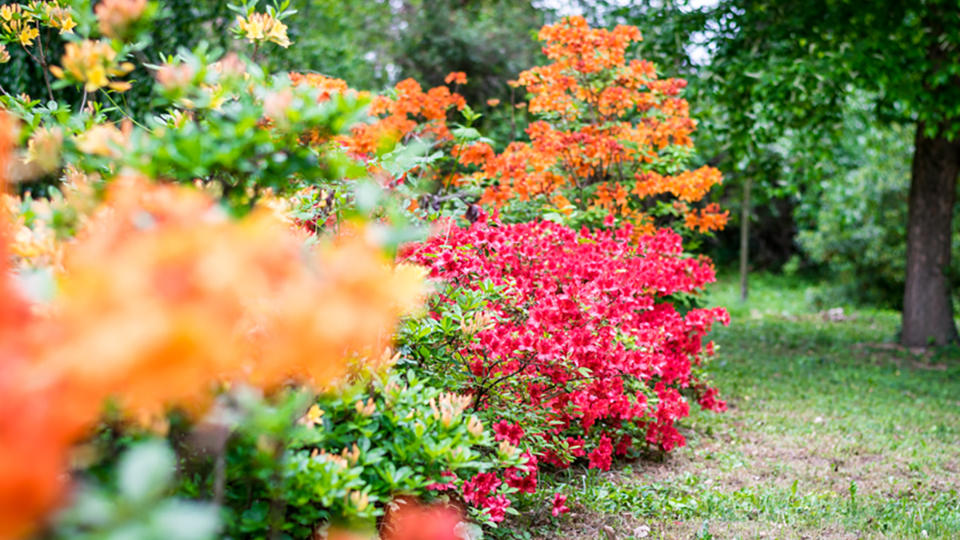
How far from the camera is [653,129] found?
5453 millimetres

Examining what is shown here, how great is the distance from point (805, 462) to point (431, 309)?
2.56 m

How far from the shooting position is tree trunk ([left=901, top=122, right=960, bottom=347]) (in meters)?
8.13

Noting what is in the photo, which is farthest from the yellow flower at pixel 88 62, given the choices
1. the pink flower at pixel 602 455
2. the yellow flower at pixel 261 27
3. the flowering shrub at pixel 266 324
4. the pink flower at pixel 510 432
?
the pink flower at pixel 602 455

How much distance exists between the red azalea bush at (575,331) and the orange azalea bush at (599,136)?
1044 mm

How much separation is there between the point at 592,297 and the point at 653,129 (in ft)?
8.26

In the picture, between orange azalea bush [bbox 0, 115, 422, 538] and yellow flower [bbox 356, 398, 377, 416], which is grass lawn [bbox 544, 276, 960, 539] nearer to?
yellow flower [bbox 356, 398, 377, 416]

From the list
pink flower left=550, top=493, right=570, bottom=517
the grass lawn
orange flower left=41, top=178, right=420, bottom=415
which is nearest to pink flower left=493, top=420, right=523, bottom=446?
pink flower left=550, top=493, right=570, bottom=517

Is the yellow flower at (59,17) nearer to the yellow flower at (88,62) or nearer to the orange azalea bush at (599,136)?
the yellow flower at (88,62)

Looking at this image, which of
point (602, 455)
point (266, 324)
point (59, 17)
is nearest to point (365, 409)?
point (266, 324)

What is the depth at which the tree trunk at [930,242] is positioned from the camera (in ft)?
26.7

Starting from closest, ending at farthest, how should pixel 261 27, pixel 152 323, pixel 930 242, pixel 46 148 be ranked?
pixel 152 323, pixel 46 148, pixel 261 27, pixel 930 242

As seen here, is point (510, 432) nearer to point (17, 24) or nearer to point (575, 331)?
point (575, 331)

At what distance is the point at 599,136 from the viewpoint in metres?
5.44

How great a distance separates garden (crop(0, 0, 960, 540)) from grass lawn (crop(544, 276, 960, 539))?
0.03m
